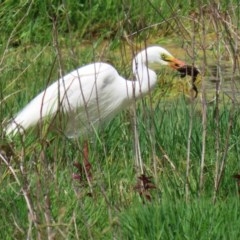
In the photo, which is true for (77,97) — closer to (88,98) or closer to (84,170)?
(88,98)

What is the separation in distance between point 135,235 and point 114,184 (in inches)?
31.1

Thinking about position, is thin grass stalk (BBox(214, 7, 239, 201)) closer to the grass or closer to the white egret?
the grass

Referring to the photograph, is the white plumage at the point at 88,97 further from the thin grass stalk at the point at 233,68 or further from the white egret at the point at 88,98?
the thin grass stalk at the point at 233,68

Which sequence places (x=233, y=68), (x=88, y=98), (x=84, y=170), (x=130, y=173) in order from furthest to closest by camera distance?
1. (x=88, y=98)
2. (x=130, y=173)
3. (x=84, y=170)
4. (x=233, y=68)

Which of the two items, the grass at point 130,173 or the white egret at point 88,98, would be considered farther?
the white egret at point 88,98

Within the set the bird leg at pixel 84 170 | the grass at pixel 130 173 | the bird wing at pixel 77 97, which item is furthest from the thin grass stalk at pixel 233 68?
the bird wing at pixel 77 97

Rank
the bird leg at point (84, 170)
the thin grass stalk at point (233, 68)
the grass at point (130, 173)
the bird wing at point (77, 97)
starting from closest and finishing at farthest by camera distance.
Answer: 1. the grass at point (130, 173)
2. the thin grass stalk at point (233, 68)
3. the bird leg at point (84, 170)
4. the bird wing at point (77, 97)

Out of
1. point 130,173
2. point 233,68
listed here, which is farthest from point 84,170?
point 233,68

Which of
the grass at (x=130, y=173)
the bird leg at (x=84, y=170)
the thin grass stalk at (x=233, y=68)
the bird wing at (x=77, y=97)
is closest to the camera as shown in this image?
the grass at (x=130, y=173)

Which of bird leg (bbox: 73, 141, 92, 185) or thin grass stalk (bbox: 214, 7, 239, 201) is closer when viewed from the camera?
thin grass stalk (bbox: 214, 7, 239, 201)

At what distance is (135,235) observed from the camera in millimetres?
3506

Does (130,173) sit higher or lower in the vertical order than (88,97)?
lower

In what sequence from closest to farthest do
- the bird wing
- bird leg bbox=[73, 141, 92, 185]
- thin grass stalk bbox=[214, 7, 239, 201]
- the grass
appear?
the grass < thin grass stalk bbox=[214, 7, 239, 201] < bird leg bbox=[73, 141, 92, 185] < the bird wing

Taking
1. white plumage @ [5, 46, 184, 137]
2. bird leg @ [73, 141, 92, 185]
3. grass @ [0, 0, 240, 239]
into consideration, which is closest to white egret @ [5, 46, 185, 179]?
white plumage @ [5, 46, 184, 137]
